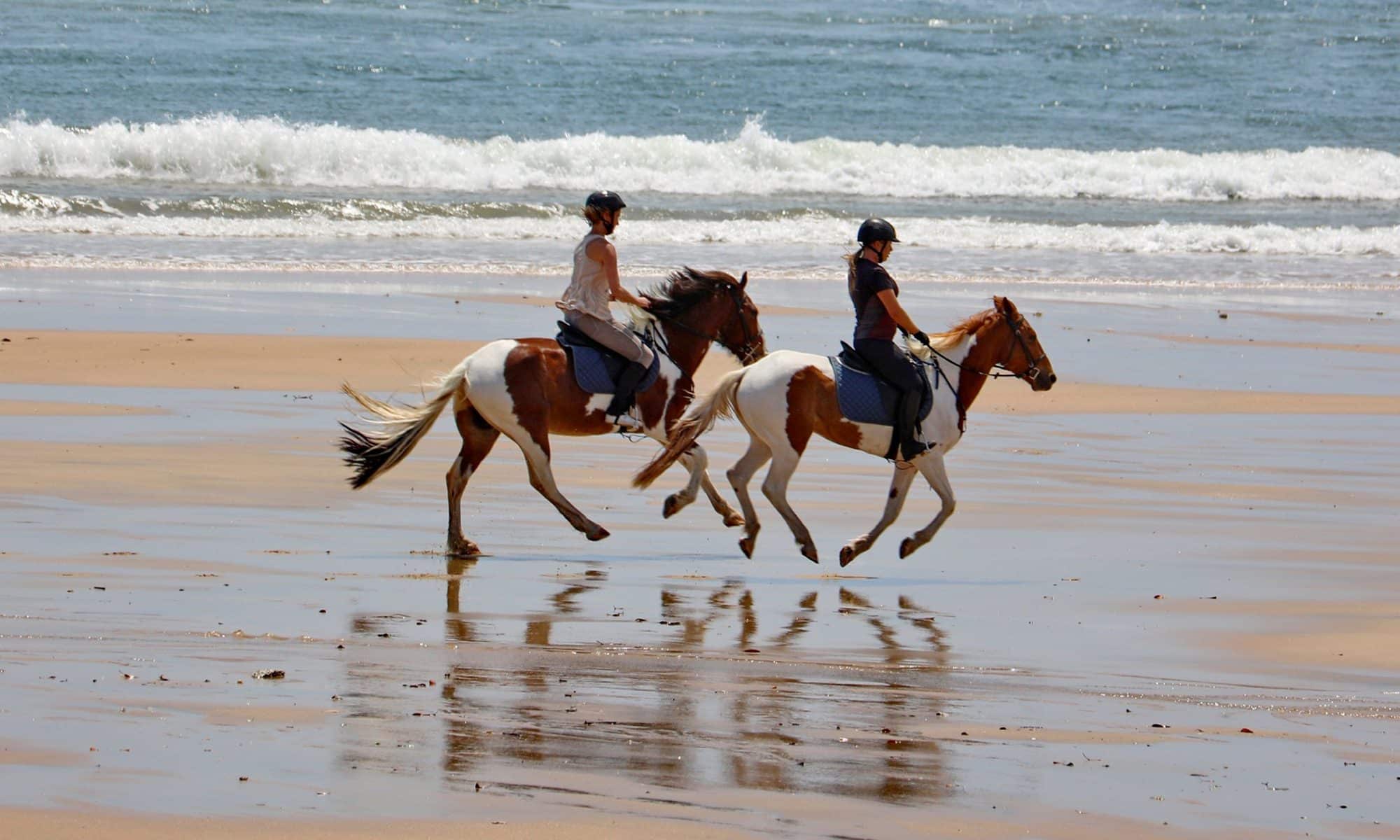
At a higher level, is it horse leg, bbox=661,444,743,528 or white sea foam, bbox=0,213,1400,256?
white sea foam, bbox=0,213,1400,256

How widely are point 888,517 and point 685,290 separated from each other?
6.03ft

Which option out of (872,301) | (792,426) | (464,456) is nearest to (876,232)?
(872,301)

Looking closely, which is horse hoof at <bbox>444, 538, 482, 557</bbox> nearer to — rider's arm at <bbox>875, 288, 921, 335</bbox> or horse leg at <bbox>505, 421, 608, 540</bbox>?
horse leg at <bbox>505, 421, 608, 540</bbox>

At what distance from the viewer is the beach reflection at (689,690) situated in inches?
212

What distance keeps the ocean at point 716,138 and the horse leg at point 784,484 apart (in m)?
12.8

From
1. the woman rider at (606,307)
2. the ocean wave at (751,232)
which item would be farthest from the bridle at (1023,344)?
the ocean wave at (751,232)

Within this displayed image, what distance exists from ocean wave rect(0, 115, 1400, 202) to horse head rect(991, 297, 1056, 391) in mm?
25111

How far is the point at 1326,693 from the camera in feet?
21.6

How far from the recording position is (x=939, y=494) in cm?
948

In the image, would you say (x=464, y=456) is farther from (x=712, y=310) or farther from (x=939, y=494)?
(x=939, y=494)

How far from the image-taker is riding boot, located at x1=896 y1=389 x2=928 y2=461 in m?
9.49

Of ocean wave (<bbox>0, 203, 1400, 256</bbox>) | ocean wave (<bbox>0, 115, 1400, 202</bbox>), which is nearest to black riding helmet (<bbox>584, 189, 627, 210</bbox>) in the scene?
Result: ocean wave (<bbox>0, 203, 1400, 256</bbox>)

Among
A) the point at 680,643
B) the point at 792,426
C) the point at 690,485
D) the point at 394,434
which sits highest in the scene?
the point at 792,426

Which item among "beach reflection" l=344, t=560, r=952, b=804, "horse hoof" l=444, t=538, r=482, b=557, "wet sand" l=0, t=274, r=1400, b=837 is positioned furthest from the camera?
"horse hoof" l=444, t=538, r=482, b=557
